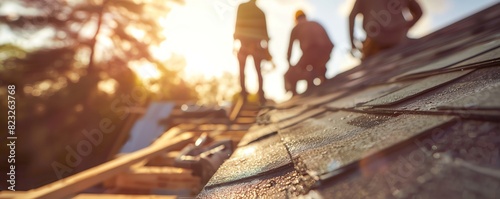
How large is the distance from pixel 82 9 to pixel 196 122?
11979 millimetres

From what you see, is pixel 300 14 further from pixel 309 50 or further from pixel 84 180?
pixel 84 180

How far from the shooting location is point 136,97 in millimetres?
19250

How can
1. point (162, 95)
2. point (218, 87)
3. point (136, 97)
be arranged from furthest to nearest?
point (218, 87)
point (162, 95)
point (136, 97)

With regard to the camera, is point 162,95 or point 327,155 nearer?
point 327,155

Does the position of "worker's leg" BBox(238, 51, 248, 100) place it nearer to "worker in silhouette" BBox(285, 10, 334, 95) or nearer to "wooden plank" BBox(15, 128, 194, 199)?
"worker in silhouette" BBox(285, 10, 334, 95)

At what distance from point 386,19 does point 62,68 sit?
48.2ft

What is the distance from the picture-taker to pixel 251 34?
18.1 ft

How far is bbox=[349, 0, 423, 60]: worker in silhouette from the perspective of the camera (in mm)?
4887

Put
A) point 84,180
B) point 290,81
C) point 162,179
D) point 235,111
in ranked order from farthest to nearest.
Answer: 1. point 290,81
2. point 235,111
3. point 162,179
4. point 84,180

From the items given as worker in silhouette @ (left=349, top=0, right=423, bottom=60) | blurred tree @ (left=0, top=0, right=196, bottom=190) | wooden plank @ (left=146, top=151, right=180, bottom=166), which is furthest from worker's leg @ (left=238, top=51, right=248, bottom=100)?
blurred tree @ (left=0, top=0, right=196, bottom=190)

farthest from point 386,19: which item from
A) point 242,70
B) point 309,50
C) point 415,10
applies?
point 242,70

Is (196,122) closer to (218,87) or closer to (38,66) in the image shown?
(38,66)

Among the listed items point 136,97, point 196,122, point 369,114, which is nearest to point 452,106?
point 369,114

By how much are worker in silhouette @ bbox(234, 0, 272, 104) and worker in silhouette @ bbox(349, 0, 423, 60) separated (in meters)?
1.62
